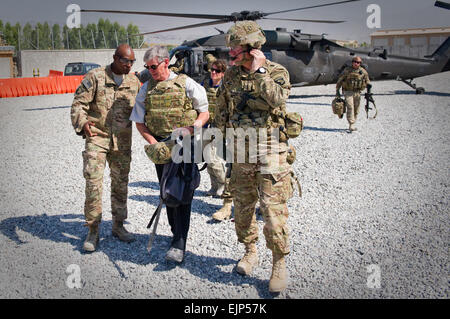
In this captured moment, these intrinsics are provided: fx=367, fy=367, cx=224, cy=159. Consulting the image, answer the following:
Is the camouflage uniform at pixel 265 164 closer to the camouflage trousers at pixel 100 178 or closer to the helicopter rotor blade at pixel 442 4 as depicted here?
the camouflage trousers at pixel 100 178

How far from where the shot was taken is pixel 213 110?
16.4ft

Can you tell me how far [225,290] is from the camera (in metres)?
3.21

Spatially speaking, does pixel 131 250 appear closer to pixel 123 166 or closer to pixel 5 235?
pixel 123 166

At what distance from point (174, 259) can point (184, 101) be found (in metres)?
1.53

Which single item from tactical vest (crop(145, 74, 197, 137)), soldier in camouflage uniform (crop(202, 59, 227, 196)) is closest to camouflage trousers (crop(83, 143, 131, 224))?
tactical vest (crop(145, 74, 197, 137))

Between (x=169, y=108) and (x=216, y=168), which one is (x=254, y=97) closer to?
(x=169, y=108)

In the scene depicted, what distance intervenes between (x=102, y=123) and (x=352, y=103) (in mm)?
7616

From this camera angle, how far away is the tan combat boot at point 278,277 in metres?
3.08

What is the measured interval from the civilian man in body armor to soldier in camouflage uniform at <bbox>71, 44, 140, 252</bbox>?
0.42m

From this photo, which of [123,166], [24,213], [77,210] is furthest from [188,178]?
[24,213]

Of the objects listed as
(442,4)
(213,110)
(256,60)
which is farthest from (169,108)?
(442,4)

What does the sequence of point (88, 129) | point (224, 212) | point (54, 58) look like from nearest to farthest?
point (88, 129) → point (224, 212) → point (54, 58)

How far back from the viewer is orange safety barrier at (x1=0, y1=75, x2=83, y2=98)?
64.5ft

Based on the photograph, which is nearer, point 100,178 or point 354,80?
point 100,178
